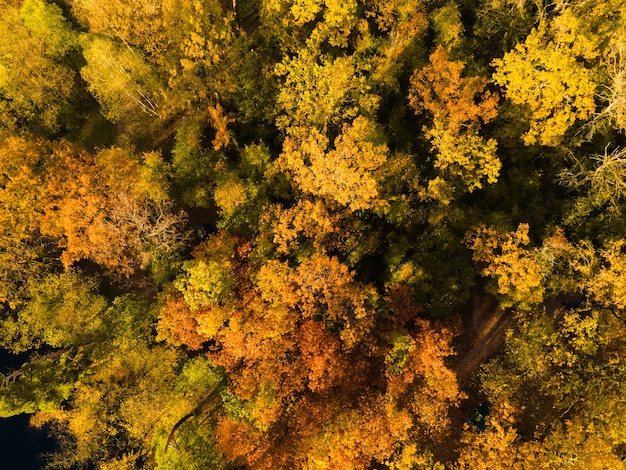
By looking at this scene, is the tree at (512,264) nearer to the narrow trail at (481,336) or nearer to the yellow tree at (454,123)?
the narrow trail at (481,336)

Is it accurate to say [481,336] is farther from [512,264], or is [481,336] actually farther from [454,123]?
[454,123]

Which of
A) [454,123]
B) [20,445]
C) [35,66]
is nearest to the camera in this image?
[454,123]

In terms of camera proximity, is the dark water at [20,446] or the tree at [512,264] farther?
the dark water at [20,446]

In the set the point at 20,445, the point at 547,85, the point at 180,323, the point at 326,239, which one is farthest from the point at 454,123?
the point at 20,445

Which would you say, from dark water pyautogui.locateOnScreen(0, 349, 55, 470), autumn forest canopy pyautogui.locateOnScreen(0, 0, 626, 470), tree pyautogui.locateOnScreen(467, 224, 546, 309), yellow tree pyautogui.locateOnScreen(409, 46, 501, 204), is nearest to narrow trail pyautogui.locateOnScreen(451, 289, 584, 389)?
autumn forest canopy pyautogui.locateOnScreen(0, 0, 626, 470)

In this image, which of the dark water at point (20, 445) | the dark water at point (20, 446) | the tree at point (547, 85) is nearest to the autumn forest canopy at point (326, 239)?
the tree at point (547, 85)

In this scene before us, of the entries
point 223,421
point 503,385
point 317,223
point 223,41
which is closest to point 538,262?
point 503,385

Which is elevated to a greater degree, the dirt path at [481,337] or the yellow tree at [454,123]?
the yellow tree at [454,123]
